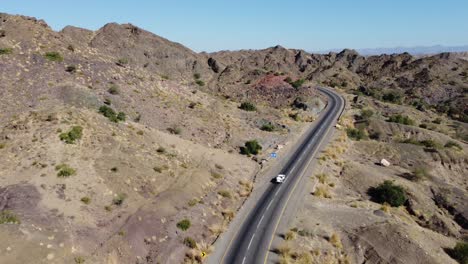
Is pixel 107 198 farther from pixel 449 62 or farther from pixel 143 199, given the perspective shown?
pixel 449 62

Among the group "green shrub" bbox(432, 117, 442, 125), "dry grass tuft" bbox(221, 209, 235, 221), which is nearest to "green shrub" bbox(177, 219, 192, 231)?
"dry grass tuft" bbox(221, 209, 235, 221)

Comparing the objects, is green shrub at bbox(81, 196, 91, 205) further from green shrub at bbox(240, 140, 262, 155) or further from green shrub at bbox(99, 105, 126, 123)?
green shrub at bbox(240, 140, 262, 155)

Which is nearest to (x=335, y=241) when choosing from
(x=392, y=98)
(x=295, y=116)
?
(x=295, y=116)

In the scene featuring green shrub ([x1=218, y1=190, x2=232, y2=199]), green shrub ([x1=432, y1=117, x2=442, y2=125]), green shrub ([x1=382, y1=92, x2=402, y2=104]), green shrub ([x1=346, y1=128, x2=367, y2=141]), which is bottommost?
green shrub ([x1=432, y1=117, x2=442, y2=125])

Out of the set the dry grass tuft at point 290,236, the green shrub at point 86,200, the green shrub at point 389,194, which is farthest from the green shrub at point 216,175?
the green shrub at point 389,194

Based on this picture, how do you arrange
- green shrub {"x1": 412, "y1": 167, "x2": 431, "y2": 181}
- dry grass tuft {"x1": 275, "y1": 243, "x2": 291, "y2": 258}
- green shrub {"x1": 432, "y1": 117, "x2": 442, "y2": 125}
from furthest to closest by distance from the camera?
green shrub {"x1": 432, "y1": 117, "x2": 442, "y2": 125} < green shrub {"x1": 412, "y1": 167, "x2": 431, "y2": 181} < dry grass tuft {"x1": 275, "y1": 243, "x2": 291, "y2": 258}

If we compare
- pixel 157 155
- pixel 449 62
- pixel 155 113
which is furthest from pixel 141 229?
pixel 449 62
